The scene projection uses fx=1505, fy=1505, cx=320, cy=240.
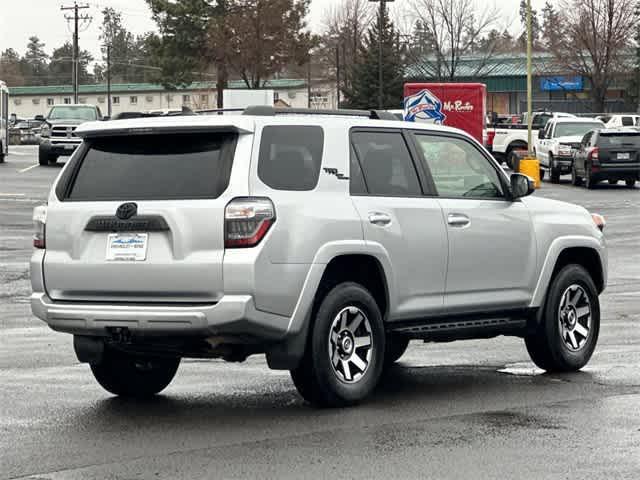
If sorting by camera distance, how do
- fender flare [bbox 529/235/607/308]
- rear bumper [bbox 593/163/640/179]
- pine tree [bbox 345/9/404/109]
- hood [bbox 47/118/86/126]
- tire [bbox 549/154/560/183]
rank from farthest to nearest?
pine tree [bbox 345/9/404/109]
hood [bbox 47/118/86/126]
tire [bbox 549/154/560/183]
rear bumper [bbox 593/163/640/179]
fender flare [bbox 529/235/607/308]

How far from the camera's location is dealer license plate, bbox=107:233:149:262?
28.3 ft

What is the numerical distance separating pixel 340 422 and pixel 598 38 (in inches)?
3543

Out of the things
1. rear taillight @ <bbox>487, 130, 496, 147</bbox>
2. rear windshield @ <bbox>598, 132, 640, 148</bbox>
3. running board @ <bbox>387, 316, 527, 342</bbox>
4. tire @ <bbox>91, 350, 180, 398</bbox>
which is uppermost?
rear taillight @ <bbox>487, 130, 496, 147</bbox>

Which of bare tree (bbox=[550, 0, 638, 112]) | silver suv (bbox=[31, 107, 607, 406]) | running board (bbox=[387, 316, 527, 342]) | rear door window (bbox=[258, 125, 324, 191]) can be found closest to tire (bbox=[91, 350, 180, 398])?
silver suv (bbox=[31, 107, 607, 406])

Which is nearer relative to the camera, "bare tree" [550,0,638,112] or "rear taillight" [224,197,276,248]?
"rear taillight" [224,197,276,248]

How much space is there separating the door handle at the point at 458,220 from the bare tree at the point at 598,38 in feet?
285

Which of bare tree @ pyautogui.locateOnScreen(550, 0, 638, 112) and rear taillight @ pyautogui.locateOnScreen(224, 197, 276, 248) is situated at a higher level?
bare tree @ pyautogui.locateOnScreen(550, 0, 638, 112)

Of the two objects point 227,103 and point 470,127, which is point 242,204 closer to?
point 470,127

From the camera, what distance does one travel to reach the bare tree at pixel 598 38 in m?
95.4

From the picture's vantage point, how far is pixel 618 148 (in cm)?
4194

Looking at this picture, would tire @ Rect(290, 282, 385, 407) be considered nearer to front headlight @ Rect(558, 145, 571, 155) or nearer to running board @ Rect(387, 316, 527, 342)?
running board @ Rect(387, 316, 527, 342)

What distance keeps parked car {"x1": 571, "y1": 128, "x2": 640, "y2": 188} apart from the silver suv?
32269 millimetres

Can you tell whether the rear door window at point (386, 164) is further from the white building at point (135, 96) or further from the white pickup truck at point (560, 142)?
the white building at point (135, 96)

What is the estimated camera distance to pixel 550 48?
10175 cm
